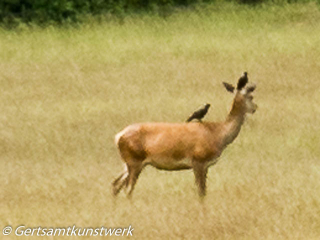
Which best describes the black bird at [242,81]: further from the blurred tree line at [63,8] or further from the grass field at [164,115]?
the blurred tree line at [63,8]

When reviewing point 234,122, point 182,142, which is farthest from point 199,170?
point 234,122

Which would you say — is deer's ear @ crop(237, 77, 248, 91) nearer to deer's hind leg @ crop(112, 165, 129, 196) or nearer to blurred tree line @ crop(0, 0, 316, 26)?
deer's hind leg @ crop(112, 165, 129, 196)

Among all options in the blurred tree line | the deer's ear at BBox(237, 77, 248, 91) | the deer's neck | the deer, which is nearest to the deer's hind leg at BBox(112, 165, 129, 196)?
the deer

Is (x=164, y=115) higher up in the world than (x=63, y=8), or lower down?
higher up

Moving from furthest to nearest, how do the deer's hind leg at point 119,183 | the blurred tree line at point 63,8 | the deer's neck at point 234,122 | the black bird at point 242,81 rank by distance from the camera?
1. the blurred tree line at point 63,8
2. the deer's hind leg at point 119,183
3. the deer's neck at point 234,122
4. the black bird at point 242,81

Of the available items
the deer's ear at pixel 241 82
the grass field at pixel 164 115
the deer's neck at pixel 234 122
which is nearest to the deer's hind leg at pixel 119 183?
the grass field at pixel 164 115

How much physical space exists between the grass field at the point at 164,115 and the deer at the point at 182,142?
572 mm

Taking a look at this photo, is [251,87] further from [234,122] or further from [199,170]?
[199,170]

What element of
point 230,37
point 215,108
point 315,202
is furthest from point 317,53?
point 315,202

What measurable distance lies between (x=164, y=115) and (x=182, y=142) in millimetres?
7835

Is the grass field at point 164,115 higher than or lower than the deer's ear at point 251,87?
lower

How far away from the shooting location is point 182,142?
1248cm

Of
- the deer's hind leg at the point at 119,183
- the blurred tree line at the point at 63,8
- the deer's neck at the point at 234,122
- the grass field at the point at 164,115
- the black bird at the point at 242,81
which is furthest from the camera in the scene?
the blurred tree line at the point at 63,8

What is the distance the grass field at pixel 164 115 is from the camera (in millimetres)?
12898
